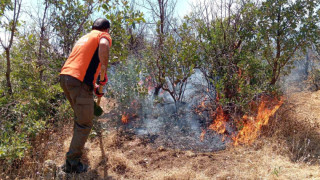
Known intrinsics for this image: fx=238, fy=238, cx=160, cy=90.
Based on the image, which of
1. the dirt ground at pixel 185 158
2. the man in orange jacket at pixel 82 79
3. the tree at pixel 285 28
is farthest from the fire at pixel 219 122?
the man in orange jacket at pixel 82 79

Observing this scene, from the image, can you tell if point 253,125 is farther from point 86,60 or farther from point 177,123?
point 86,60

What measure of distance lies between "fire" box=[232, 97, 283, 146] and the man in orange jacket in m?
2.58

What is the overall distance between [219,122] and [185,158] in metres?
1.29

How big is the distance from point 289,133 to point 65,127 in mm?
4221

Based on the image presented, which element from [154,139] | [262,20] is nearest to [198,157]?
[154,139]

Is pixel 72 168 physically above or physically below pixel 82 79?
below

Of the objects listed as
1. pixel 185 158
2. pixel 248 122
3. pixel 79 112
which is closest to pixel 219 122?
pixel 248 122

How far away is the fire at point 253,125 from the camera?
421 cm

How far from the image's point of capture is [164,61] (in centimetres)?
567

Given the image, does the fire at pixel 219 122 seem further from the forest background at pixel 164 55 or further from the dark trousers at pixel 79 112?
the dark trousers at pixel 79 112

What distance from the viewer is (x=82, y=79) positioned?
3121 mm

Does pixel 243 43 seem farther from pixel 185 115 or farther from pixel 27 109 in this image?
pixel 27 109

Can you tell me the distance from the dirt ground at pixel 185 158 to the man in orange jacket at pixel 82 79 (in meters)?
0.41

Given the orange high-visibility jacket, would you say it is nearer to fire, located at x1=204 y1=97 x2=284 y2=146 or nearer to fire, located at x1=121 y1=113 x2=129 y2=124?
fire, located at x1=121 y1=113 x2=129 y2=124
